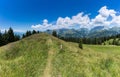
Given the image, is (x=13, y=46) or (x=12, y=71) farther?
(x=13, y=46)

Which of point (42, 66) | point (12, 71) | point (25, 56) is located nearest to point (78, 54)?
point (42, 66)

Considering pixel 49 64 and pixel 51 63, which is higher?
pixel 51 63

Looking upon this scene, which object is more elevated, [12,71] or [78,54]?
[78,54]

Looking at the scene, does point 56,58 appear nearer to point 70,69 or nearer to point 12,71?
point 70,69

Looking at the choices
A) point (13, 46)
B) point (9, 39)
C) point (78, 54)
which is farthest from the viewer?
point (9, 39)

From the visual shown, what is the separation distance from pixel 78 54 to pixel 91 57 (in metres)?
4.50

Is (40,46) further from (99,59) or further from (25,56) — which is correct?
(99,59)

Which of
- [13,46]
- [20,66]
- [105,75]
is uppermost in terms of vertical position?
[13,46]

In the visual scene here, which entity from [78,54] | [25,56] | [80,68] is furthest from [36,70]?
[78,54]

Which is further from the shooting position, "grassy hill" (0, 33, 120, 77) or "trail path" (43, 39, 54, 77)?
"grassy hill" (0, 33, 120, 77)

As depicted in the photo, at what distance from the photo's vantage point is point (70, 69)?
3925 cm

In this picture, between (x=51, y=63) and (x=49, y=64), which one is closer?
(x=49, y=64)

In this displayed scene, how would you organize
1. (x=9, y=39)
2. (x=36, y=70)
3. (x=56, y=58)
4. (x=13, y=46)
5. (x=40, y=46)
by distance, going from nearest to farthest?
(x=36, y=70) < (x=56, y=58) < (x=40, y=46) < (x=13, y=46) < (x=9, y=39)

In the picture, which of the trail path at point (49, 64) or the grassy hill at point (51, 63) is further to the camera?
the grassy hill at point (51, 63)
